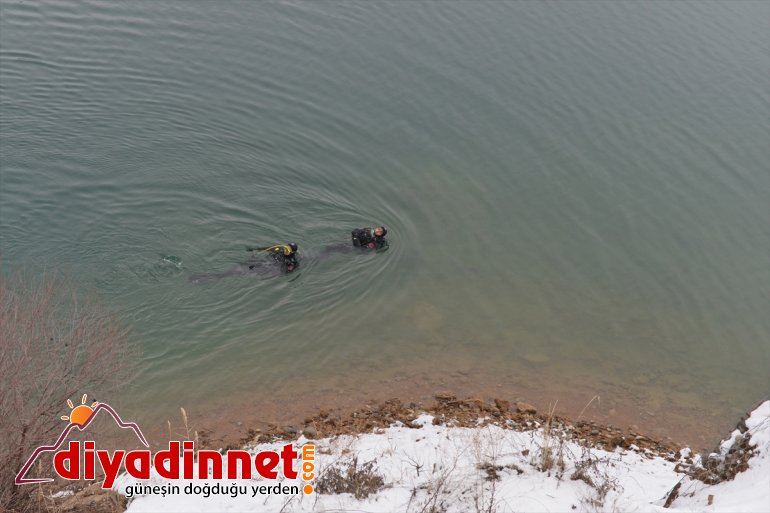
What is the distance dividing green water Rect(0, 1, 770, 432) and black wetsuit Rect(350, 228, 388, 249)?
0.31m

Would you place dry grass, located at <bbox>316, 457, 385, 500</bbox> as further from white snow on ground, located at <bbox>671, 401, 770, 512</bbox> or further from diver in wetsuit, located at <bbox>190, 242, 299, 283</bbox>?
diver in wetsuit, located at <bbox>190, 242, 299, 283</bbox>

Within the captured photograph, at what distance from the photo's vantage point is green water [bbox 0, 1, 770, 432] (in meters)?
13.9

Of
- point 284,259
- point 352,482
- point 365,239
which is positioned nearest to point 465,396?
point 352,482

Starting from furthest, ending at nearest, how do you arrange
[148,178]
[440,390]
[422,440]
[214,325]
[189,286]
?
1. [148,178]
2. [189,286]
3. [214,325]
4. [440,390]
5. [422,440]

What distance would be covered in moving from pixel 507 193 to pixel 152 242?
346 inches

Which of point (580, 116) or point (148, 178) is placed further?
point (580, 116)

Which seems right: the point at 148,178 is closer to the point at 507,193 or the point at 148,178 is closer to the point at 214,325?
the point at 214,325

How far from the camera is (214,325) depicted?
13.4 metres

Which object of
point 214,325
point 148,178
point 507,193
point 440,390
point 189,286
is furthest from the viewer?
point 507,193

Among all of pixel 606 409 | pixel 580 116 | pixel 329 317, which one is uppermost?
pixel 580 116

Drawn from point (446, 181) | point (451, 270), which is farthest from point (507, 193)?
point (451, 270)

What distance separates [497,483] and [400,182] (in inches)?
427

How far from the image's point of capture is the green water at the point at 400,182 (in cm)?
1391

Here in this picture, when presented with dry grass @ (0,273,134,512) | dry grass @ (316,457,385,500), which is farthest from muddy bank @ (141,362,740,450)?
dry grass @ (316,457,385,500)
